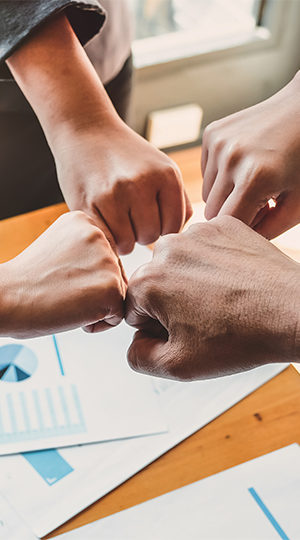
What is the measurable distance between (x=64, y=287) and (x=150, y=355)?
113 millimetres

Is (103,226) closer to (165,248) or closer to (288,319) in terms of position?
(165,248)

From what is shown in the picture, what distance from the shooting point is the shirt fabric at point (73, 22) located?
789 mm

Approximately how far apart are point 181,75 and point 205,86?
10 centimetres

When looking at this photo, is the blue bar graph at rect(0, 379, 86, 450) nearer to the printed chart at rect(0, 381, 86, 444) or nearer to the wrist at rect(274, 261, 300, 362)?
the printed chart at rect(0, 381, 86, 444)

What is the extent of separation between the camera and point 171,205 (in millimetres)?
787

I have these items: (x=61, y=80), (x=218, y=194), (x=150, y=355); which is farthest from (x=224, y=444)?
(x=61, y=80)

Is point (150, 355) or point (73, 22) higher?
point (73, 22)

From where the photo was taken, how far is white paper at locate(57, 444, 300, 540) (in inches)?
26.4

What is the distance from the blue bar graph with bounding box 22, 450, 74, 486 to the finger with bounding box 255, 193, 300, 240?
343 mm

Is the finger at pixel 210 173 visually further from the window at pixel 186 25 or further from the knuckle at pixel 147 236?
the window at pixel 186 25

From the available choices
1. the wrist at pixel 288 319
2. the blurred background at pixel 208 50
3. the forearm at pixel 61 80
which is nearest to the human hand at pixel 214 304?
the wrist at pixel 288 319

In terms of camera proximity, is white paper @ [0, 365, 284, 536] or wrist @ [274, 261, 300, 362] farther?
white paper @ [0, 365, 284, 536]

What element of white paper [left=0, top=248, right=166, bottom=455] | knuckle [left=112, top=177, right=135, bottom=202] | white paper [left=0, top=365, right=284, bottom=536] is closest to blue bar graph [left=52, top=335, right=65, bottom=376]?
white paper [left=0, top=248, right=166, bottom=455]

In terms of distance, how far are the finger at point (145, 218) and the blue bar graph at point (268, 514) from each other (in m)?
0.32
